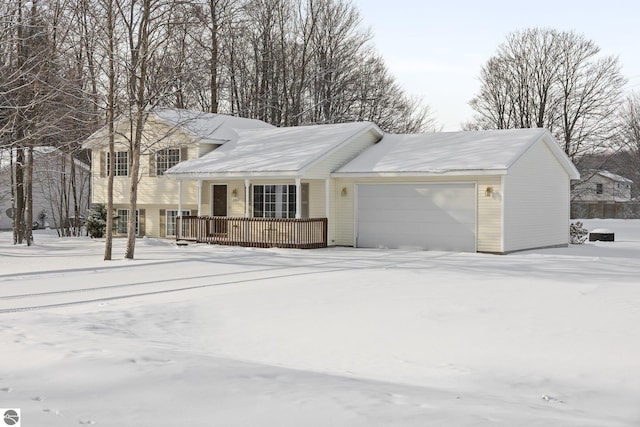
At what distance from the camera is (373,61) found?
4341 centimetres

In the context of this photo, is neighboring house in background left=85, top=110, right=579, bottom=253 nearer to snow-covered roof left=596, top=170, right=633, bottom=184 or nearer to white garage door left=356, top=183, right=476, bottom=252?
white garage door left=356, top=183, right=476, bottom=252

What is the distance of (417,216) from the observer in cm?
2214

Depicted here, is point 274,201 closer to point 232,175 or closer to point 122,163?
point 232,175

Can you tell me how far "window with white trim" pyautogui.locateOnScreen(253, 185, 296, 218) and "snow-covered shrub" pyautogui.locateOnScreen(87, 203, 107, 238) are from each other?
25.8 feet

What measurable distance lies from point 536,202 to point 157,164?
48.6 ft

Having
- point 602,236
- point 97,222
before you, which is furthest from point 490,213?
point 97,222

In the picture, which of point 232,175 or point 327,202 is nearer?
point 327,202

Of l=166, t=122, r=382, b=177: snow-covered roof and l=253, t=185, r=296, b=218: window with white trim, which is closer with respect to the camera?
l=166, t=122, r=382, b=177: snow-covered roof

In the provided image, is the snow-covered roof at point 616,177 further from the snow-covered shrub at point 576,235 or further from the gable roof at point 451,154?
the gable roof at point 451,154

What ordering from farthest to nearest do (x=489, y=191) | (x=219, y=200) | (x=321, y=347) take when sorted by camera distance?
(x=219, y=200) → (x=489, y=191) → (x=321, y=347)

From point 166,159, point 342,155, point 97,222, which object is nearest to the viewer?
point 342,155

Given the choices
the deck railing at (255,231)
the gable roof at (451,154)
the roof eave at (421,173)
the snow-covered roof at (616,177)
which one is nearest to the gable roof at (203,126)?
the deck railing at (255,231)

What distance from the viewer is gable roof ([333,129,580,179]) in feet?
68.6

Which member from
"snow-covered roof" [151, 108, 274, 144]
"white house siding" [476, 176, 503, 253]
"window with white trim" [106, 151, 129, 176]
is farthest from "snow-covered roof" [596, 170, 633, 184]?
"window with white trim" [106, 151, 129, 176]
